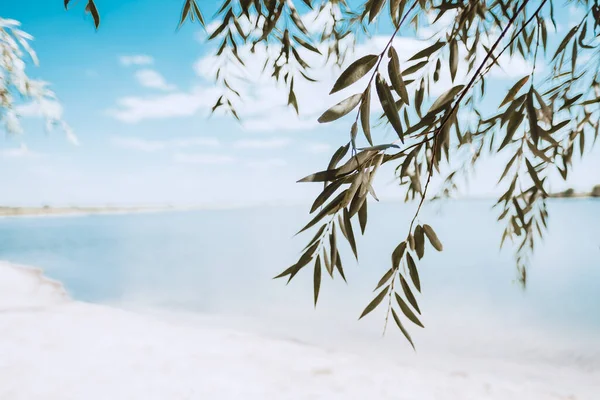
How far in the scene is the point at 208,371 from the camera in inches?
103

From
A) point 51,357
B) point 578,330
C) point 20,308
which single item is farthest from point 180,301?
point 578,330

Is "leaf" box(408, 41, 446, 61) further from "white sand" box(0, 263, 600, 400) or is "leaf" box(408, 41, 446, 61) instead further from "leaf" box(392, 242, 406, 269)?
"white sand" box(0, 263, 600, 400)

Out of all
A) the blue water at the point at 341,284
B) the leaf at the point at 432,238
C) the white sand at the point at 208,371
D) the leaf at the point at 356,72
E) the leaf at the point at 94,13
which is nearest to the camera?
the leaf at the point at 356,72

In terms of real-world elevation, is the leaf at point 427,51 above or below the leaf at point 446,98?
above

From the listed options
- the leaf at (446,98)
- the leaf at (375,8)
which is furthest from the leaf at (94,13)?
the leaf at (446,98)

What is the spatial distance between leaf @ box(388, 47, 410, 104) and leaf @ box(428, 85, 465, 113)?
0.20 feet

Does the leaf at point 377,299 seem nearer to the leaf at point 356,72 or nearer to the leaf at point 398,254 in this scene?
the leaf at point 398,254

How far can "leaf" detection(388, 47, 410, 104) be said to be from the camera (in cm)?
52

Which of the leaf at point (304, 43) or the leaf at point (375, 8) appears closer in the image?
the leaf at point (375, 8)

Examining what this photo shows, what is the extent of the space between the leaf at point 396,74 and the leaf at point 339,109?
0.18 ft

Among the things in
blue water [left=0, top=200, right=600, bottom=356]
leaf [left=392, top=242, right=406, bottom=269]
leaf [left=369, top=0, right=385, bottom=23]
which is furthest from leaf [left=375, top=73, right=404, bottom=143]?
blue water [left=0, top=200, right=600, bottom=356]

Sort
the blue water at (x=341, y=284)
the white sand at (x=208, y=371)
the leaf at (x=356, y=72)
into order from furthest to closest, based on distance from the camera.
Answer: the blue water at (x=341, y=284)
the white sand at (x=208, y=371)
the leaf at (x=356, y=72)

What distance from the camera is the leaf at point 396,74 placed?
0.52 m

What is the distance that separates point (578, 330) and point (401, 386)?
155 inches
